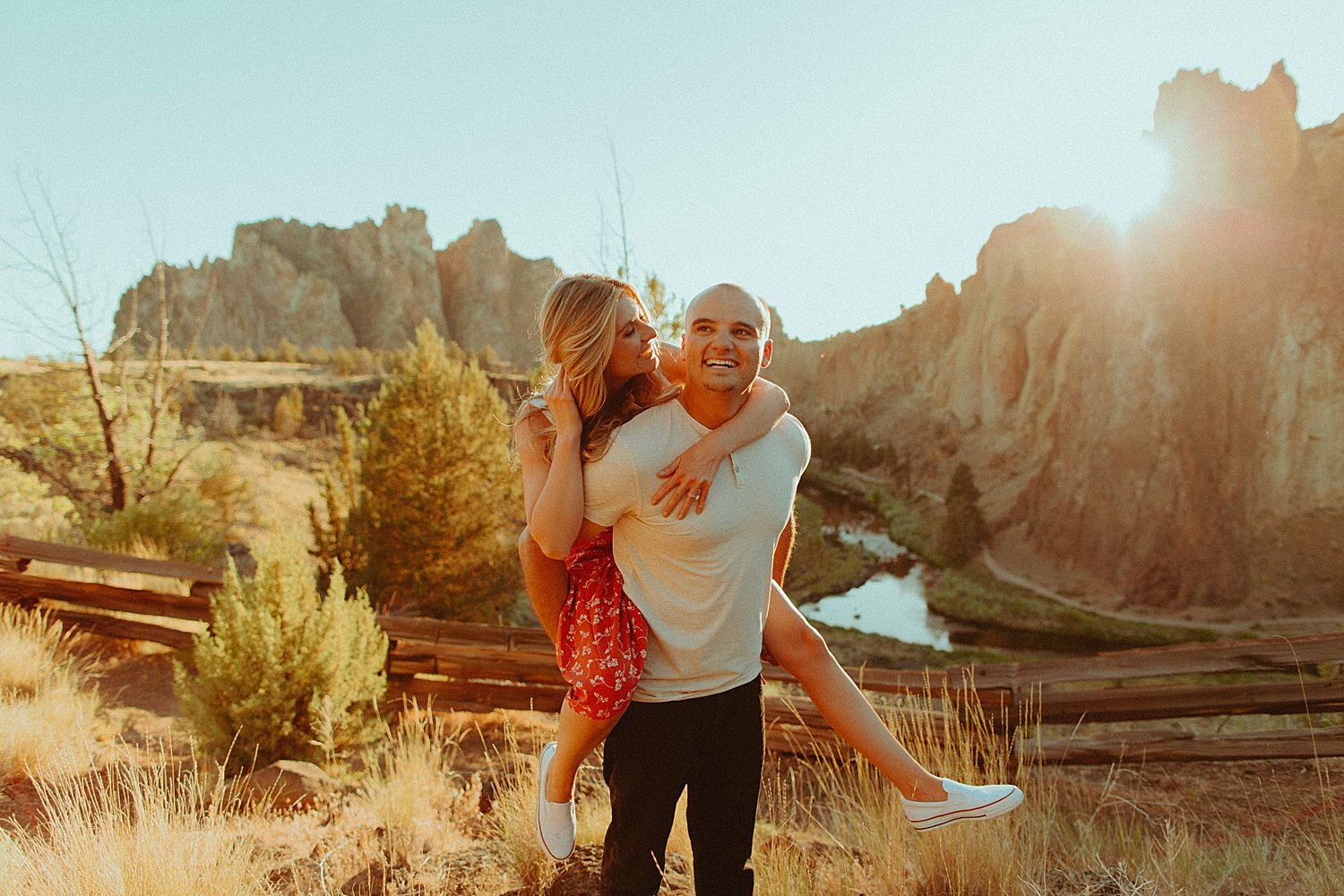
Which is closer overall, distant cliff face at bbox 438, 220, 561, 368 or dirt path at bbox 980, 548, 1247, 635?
dirt path at bbox 980, 548, 1247, 635

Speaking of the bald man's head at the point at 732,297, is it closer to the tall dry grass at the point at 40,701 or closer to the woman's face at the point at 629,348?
the woman's face at the point at 629,348

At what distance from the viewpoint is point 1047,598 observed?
2464 cm

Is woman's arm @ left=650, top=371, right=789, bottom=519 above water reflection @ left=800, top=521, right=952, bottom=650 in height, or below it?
above

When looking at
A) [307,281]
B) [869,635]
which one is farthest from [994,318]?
[307,281]

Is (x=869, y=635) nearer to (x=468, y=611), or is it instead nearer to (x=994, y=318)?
(x=468, y=611)

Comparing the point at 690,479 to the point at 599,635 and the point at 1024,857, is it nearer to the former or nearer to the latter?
the point at 599,635

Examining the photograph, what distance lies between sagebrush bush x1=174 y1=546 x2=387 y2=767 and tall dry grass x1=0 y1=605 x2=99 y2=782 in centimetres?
62

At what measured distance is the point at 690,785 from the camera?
1872 mm

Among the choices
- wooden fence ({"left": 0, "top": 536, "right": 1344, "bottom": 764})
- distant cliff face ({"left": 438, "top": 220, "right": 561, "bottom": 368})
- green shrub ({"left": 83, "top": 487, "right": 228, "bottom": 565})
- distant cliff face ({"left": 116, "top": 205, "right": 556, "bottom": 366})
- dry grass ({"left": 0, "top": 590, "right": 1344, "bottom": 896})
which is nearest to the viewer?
dry grass ({"left": 0, "top": 590, "right": 1344, "bottom": 896})

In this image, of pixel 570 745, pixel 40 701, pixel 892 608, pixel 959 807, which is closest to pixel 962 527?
pixel 892 608

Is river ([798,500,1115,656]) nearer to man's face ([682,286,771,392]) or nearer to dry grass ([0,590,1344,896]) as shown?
dry grass ([0,590,1344,896])

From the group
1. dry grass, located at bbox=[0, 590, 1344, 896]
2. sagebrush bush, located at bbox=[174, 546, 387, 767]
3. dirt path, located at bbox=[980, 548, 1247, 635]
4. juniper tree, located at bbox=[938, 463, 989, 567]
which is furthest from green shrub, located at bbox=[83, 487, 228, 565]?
juniper tree, located at bbox=[938, 463, 989, 567]

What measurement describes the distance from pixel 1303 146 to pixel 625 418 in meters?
33.3

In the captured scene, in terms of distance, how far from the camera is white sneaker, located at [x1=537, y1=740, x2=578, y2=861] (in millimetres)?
1926
